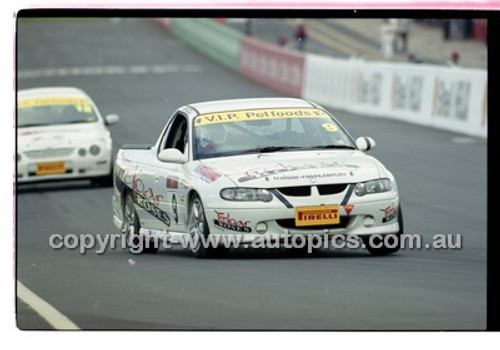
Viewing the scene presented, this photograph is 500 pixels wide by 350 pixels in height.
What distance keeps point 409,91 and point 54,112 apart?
14369 millimetres

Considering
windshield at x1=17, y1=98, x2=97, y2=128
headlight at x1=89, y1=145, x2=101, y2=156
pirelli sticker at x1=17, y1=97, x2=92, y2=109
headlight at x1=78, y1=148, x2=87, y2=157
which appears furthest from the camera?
headlight at x1=89, y1=145, x2=101, y2=156

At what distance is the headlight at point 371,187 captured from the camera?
9438mm

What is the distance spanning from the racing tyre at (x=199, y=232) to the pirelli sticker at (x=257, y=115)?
53 centimetres

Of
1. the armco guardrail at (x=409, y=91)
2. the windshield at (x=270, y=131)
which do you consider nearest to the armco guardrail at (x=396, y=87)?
the armco guardrail at (x=409, y=91)

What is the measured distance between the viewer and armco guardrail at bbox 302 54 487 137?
2216 centimetres

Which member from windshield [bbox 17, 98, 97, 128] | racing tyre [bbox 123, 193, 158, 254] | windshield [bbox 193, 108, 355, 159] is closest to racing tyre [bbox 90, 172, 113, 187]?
windshield [bbox 17, 98, 97, 128]

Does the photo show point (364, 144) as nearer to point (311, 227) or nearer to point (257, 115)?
point (257, 115)

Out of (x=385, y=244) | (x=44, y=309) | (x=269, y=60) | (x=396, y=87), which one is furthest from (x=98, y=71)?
(x=269, y=60)

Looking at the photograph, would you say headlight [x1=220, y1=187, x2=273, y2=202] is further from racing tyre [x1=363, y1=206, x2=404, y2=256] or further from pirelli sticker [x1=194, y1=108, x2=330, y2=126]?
racing tyre [x1=363, y1=206, x2=404, y2=256]

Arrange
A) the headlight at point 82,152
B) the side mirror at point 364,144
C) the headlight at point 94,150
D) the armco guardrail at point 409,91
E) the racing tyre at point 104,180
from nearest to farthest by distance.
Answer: the side mirror at point 364,144 → the racing tyre at point 104,180 → the headlight at point 82,152 → the headlight at point 94,150 → the armco guardrail at point 409,91

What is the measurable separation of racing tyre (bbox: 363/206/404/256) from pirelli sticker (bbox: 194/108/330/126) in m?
0.89

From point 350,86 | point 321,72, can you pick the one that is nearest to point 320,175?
point 350,86

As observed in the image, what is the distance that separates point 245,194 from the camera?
9.62 m

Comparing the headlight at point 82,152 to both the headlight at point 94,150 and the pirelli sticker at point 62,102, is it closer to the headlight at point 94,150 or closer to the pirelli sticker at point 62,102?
the headlight at point 94,150
